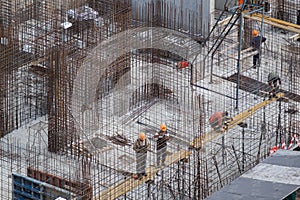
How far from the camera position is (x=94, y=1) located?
37.3 m

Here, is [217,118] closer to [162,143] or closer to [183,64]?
[162,143]

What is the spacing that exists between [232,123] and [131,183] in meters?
4.14

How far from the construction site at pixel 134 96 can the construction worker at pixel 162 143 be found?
0.49 ft

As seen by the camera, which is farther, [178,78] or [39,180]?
[178,78]

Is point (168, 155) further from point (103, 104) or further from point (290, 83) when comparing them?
point (290, 83)

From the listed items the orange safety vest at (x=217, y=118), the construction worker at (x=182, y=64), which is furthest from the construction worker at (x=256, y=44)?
the orange safety vest at (x=217, y=118)

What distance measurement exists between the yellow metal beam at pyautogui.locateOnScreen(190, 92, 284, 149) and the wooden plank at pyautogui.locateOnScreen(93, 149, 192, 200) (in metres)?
0.46

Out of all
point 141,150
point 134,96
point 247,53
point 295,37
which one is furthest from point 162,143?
point 295,37

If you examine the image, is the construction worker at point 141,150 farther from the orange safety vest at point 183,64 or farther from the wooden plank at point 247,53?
the wooden plank at point 247,53

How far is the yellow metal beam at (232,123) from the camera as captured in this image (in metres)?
31.4

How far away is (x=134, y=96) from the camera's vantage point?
34.8 m

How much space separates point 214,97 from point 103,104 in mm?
3160

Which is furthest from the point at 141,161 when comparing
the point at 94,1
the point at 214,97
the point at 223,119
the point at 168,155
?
the point at 94,1

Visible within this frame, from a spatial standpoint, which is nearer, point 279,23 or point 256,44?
point 256,44
